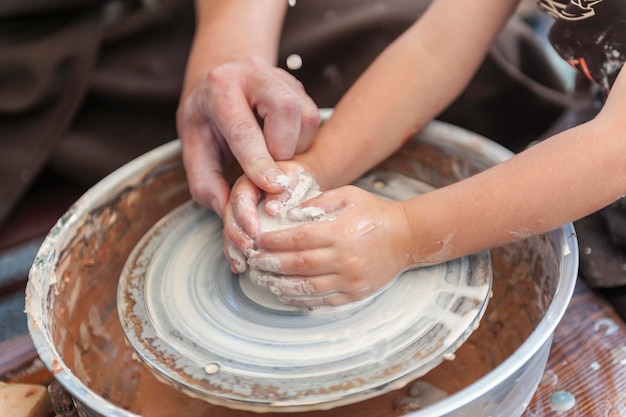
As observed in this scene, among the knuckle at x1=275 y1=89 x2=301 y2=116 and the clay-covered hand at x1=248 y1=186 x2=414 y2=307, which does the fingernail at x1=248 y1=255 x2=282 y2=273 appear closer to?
the clay-covered hand at x1=248 y1=186 x2=414 y2=307

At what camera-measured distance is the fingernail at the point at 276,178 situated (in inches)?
41.2

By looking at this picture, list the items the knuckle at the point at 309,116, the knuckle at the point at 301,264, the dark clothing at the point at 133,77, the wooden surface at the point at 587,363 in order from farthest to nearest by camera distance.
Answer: the dark clothing at the point at 133,77
the knuckle at the point at 309,116
the wooden surface at the point at 587,363
the knuckle at the point at 301,264

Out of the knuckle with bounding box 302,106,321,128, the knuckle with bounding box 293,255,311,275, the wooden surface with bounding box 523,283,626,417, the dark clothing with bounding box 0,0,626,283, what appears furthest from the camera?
the dark clothing with bounding box 0,0,626,283

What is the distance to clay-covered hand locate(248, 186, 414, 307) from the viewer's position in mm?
933

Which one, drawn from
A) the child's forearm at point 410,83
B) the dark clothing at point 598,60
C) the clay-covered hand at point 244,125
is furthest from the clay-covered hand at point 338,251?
the dark clothing at point 598,60

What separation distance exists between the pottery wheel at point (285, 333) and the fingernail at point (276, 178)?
18cm

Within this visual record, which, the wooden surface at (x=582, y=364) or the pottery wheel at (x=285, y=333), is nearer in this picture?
the pottery wheel at (x=285, y=333)

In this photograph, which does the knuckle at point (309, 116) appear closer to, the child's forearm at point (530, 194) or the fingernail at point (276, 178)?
the fingernail at point (276, 178)

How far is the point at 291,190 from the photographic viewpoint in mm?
1056

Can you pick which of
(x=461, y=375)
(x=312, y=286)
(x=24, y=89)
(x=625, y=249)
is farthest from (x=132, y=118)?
(x=625, y=249)

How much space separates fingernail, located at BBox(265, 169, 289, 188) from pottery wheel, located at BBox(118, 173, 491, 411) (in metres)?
0.18

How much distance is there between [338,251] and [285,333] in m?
0.17

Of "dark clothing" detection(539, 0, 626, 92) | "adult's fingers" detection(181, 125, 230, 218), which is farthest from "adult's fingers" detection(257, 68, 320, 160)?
"dark clothing" detection(539, 0, 626, 92)

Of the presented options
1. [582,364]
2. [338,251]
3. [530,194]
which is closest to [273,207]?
[338,251]
